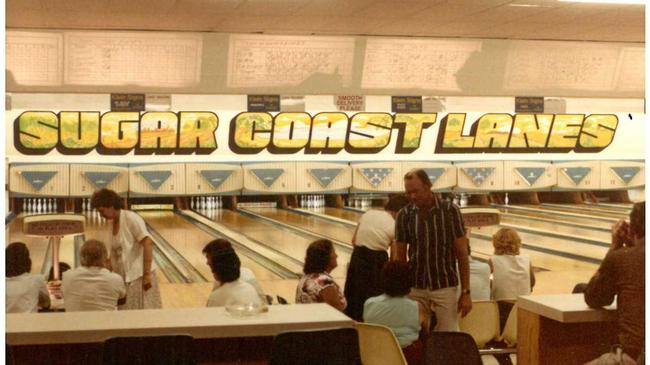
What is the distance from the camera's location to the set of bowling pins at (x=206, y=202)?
1602cm

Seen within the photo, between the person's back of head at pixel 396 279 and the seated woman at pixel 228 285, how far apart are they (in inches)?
25.2

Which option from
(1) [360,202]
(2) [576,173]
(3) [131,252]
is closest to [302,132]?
(1) [360,202]

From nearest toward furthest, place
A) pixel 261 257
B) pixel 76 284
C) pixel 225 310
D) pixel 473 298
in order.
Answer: pixel 225 310
pixel 76 284
pixel 473 298
pixel 261 257

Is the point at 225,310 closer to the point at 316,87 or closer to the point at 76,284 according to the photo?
the point at 76,284

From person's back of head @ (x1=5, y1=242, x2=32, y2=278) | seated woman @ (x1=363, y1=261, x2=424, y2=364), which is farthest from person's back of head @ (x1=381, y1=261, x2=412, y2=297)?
person's back of head @ (x1=5, y1=242, x2=32, y2=278)

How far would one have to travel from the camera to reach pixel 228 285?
4.34 metres

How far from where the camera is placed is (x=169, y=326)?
3.37 metres

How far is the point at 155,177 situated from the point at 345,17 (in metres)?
9.39

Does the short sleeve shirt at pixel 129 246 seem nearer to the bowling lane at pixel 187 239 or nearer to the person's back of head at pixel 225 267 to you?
the person's back of head at pixel 225 267

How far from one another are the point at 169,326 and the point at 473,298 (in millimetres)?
2381

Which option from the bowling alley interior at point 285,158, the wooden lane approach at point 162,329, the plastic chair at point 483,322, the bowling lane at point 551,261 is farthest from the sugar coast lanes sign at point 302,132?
the wooden lane approach at point 162,329

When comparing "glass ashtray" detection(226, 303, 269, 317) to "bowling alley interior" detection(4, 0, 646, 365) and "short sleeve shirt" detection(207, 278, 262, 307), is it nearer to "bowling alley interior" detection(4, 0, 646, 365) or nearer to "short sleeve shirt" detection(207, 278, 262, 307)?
"bowling alley interior" detection(4, 0, 646, 365)

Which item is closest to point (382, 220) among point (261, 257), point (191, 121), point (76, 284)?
point (76, 284)

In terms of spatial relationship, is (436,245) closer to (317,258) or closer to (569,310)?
(317,258)
